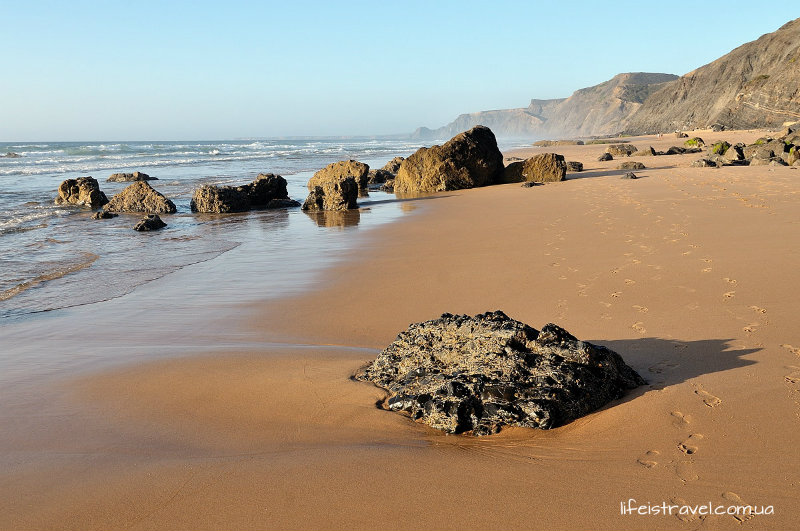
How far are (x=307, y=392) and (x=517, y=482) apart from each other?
1716 millimetres

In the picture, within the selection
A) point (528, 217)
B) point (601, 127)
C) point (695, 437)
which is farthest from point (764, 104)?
point (601, 127)

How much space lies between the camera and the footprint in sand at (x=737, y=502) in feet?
7.55

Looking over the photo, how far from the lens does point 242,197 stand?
54.2 ft

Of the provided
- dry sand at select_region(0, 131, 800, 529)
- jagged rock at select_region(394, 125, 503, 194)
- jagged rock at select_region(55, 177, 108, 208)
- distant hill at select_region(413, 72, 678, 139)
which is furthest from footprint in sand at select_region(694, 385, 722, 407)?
distant hill at select_region(413, 72, 678, 139)

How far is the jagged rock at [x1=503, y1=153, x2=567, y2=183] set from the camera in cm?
1831

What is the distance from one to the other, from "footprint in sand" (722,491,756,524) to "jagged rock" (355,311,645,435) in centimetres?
94

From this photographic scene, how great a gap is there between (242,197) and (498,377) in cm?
1436

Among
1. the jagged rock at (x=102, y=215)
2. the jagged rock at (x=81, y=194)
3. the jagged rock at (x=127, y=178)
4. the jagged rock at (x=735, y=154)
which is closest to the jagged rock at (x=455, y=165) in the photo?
the jagged rock at (x=735, y=154)

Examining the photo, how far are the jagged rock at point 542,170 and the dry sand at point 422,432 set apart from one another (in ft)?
38.9

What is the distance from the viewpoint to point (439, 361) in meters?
3.86

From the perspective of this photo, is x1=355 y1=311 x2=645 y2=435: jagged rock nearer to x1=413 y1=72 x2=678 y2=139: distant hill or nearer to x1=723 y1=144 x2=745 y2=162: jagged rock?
x1=723 y1=144 x2=745 y2=162: jagged rock

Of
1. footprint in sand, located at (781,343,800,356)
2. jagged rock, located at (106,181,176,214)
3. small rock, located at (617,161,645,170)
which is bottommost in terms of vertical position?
footprint in sand, located at (781,343,800,356)

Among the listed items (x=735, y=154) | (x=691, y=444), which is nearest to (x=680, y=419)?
(x=691, y=444)

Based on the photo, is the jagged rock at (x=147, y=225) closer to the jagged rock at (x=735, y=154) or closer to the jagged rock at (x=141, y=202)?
the jagged rock at (x=141, y=202)
